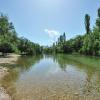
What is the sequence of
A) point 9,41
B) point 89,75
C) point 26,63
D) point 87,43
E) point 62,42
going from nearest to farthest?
point 89,75 → point 26,63 → point 9,41 → point 87,43 → point 62,42

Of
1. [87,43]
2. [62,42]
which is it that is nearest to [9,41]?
[87,43]

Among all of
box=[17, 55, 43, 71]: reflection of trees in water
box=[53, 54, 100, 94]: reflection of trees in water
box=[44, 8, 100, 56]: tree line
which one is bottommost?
box=[53, 54, 100, 94]: reflection of trees in water

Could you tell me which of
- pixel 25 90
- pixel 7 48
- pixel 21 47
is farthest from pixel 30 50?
pixel 25 90

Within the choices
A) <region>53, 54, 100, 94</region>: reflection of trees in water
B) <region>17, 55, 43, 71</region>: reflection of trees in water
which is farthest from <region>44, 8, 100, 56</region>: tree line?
<region>53, 54, 100, 94</region>: reflection of trees in water

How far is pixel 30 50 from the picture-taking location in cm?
9400

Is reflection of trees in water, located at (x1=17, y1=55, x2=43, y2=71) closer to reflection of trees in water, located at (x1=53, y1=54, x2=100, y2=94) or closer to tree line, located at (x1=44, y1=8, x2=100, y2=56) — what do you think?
reflection of trees in water, located at (x1=53, y1=54, x2=100, y2=94)

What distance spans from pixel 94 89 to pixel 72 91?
181 centimetres

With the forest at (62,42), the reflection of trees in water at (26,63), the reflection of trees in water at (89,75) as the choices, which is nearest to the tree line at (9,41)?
the forest at (62,42)

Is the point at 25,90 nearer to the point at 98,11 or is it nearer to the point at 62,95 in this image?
the point at 62,95

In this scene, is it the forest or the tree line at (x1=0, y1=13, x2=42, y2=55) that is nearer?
the tree line at (x1=0, y1=13, x2=42, y2=55)

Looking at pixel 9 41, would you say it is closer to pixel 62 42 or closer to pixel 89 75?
pixel 89 75

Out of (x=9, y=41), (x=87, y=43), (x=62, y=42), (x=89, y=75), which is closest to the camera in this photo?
(x=89, y=75)

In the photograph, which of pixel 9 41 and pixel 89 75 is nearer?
pixel 89 75

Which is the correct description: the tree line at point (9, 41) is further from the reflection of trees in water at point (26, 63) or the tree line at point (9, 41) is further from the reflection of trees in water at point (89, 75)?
the reflection of trees in water at point (89, 75)
